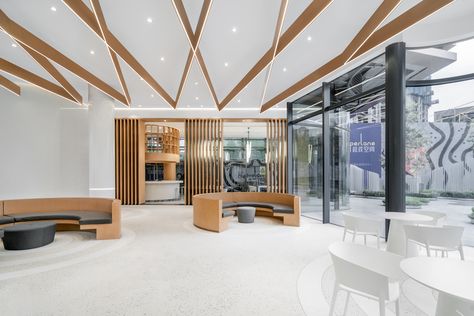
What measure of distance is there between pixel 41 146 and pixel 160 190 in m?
4.94

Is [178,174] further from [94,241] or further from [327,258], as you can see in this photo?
[327,258]

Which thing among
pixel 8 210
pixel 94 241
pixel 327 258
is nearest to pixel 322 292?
pixel 327 258

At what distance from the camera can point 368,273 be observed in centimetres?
195

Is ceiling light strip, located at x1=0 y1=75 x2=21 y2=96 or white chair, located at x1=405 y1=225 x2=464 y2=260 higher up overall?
ceiling light strip, located at x1=0 y1=75 x2=21 y2=96

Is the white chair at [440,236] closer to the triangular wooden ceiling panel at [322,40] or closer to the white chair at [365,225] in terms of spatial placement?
the white chair at [365,225]

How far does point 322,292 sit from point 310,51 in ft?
15.1

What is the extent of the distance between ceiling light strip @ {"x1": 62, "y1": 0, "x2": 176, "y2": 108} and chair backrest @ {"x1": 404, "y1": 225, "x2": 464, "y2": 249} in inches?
230

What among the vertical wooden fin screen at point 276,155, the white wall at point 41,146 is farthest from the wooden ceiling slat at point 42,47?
the vertical wooden fin screen at point 276,155

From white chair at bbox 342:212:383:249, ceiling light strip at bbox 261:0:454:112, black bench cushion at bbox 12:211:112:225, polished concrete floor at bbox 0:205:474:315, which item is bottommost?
polished concrete floor at bbox 0:205:474:315

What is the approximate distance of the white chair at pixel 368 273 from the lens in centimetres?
193

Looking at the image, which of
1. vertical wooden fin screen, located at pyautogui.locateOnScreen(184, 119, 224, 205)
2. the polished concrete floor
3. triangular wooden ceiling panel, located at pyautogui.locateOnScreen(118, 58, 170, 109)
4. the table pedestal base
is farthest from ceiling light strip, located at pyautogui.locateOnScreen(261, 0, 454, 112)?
vertical wooden fin screen, located at pyautogui.locateOnScreen(184, 119, 224, 205)

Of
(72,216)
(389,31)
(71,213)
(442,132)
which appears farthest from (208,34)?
(442,132)

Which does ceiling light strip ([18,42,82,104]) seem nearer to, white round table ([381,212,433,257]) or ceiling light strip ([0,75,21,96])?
ceiling light strip ([0,75,21,96])

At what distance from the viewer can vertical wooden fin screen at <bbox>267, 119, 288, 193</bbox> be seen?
10.8 meters
